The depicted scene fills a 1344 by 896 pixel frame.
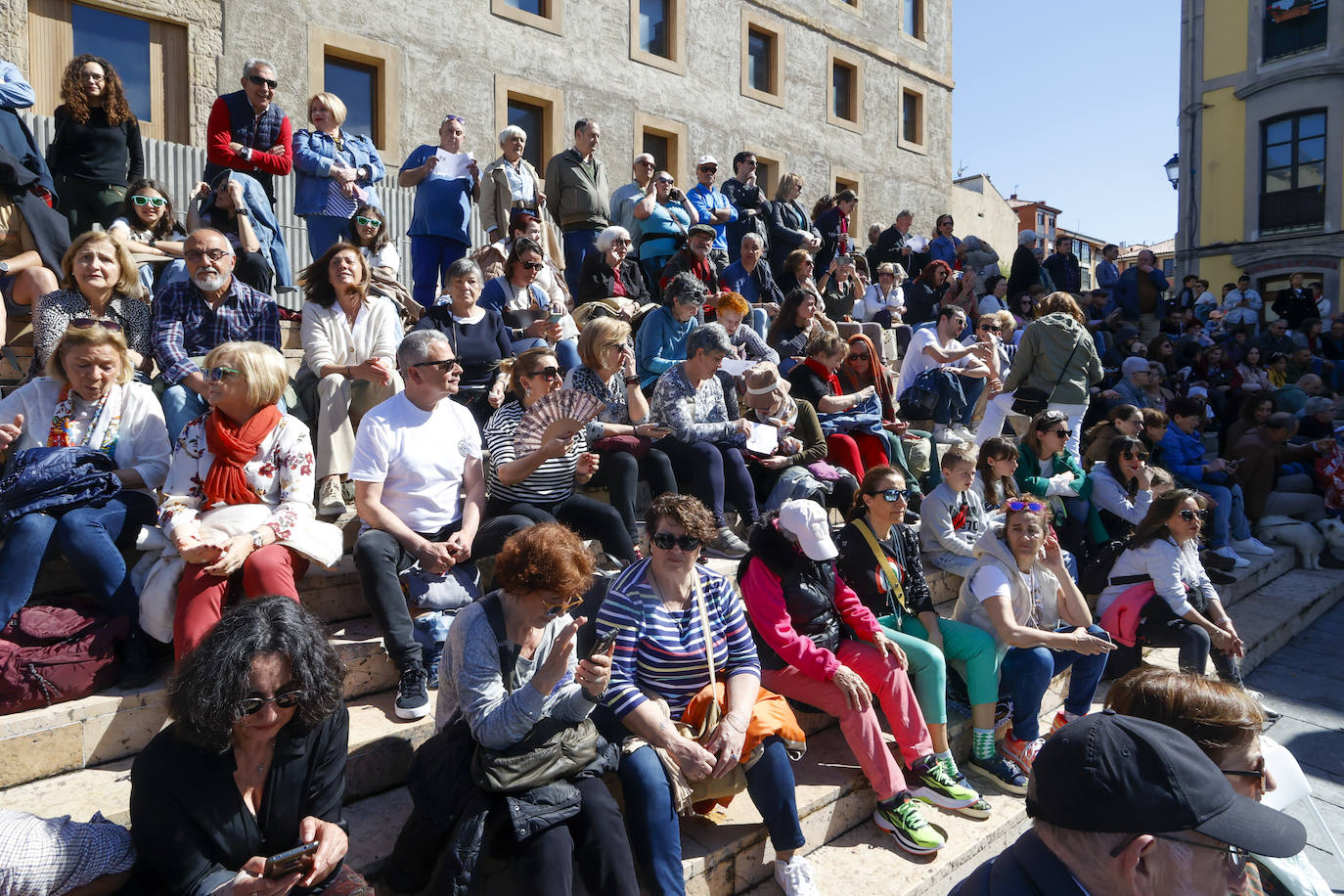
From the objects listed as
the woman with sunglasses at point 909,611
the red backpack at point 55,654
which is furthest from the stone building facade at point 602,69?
the woman with sunglasses at point 909,611

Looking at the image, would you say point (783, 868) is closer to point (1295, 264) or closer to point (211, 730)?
point (211, 730)

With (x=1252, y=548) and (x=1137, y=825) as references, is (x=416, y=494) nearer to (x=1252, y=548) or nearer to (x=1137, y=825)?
(x=1137, y=825)

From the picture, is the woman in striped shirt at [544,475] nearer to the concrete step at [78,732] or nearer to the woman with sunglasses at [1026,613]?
the concrete step at [78,732]

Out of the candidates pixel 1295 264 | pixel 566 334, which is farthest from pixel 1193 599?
pixel 1295 264

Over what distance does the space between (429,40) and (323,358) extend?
409 inches

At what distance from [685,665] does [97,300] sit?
3.79m

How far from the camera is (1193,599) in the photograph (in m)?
5.81

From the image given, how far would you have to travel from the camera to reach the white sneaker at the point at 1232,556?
8.11 metres

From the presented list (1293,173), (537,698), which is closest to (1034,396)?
(537,698)

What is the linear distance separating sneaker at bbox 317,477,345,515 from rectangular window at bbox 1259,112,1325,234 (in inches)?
1037

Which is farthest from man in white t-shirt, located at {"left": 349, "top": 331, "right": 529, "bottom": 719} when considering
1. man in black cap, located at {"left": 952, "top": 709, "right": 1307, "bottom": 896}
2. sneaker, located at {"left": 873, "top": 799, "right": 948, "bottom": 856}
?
man in black cap, located at {"left": 952, "top": 709, "right": 1307, "bottom": 896}

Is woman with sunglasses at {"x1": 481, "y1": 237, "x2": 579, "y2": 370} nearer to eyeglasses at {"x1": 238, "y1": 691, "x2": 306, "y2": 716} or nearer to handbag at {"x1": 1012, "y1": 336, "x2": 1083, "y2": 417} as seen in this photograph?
eyeglasses at {"x1": 238, "y1": 691, "x2": 306, "y2": 716}

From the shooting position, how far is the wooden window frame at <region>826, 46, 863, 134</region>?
20953 mm

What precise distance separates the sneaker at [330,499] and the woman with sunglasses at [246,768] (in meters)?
2.31
